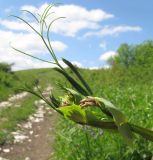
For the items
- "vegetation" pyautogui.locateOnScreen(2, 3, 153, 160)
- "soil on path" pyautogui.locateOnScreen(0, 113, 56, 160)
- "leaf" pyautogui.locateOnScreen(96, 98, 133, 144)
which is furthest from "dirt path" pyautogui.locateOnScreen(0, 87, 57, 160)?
"leaf" pyautogui.locateOnScreen(96, 98, 133, 144)

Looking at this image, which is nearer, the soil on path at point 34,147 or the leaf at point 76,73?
the leaf at point 76,73

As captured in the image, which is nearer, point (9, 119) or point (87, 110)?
point (87, 110)

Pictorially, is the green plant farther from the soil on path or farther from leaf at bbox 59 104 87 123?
the soil on path

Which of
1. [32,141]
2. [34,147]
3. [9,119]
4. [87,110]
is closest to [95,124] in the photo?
[87,110]

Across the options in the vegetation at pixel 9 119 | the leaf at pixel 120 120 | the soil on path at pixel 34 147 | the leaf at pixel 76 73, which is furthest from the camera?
the vegetation at pixel 9 119

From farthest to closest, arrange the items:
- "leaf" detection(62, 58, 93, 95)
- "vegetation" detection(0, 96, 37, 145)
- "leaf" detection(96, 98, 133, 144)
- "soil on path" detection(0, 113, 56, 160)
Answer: "vegetation" detection(0, 96, 37, 145) → "soil on path" detection(0, 113, 56, 160) → "leaf" detection(62, 58, 93, 95) → "leaf" detection(96, 98, 133, 144)

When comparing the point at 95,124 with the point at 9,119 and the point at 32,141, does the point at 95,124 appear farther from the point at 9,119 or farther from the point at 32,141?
the point at 9,119

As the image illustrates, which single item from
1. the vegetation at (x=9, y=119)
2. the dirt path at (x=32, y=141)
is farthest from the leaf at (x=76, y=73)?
the vegetation at (x=9, y=119)

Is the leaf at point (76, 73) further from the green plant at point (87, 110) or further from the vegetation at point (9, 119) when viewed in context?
the vegetation at point (9, 119)
